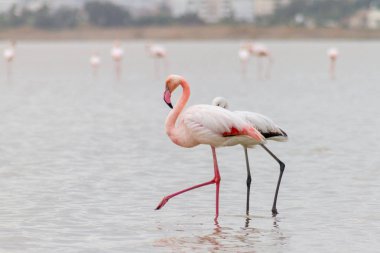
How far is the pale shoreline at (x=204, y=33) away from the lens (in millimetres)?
117062

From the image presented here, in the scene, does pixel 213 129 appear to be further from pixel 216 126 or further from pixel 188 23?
pixel 188 23

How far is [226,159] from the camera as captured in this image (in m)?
15.0

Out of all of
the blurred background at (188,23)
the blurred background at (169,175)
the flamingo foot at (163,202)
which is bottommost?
the blurred background at (188,23)

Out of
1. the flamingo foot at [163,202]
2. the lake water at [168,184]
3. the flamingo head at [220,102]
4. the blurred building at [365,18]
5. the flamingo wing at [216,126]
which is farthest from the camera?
the blurred building at [365,18]

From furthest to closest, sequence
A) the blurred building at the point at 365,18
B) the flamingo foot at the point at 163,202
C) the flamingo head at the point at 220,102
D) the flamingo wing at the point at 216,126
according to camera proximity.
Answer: the blurred building at the point at 365,18 → the flamingo head at the point at 220,102 → the flamingo foot at the point at 163,202 → the flamingo wing at the point at 216,126

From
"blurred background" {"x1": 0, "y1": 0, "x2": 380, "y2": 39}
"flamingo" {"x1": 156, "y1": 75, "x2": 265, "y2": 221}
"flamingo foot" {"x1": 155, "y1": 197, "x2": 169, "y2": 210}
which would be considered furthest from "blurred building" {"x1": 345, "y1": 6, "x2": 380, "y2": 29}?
"flamingo" {"x1": 156, "y1": 75, "x2": 265, "y2": 221}

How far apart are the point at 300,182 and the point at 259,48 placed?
30809 mm

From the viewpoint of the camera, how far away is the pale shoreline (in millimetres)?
117062

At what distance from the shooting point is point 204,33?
123m

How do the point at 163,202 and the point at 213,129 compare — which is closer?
the point at 213,129

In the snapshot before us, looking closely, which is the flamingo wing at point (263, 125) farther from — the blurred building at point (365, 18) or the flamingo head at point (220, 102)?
the blurred building at point (365, 18)

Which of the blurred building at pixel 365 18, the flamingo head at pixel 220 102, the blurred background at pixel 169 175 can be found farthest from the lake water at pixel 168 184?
the blurred building at pixel 365 18

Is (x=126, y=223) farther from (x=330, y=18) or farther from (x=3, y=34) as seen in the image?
(x=330, y=18)

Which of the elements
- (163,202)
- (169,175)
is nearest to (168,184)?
(169,175)
